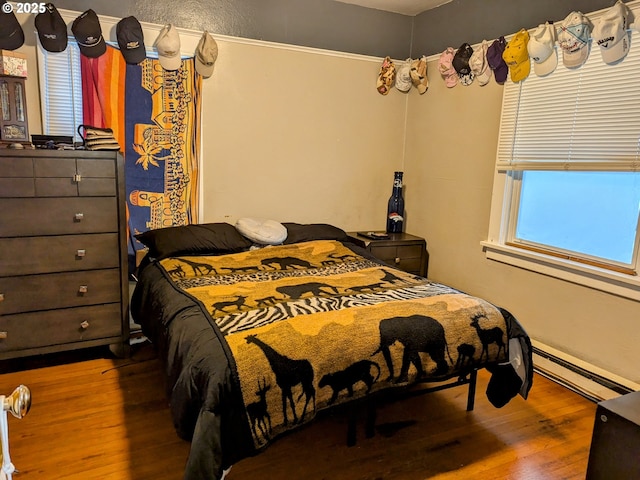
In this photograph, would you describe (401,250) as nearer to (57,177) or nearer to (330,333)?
(330,333)

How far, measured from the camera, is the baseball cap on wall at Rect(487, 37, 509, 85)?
2941 mm

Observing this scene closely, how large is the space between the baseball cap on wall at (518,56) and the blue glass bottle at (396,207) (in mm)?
1208

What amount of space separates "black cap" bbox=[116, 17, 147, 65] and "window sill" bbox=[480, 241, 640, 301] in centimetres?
259

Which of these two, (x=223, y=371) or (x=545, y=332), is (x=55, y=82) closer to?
(x=223, y=371)

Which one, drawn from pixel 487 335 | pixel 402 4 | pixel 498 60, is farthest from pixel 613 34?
pixel 402 4

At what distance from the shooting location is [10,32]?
260 cm

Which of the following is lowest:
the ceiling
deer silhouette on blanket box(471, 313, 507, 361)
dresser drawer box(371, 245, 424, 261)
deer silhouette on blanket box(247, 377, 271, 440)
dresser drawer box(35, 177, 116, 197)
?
deer silhouette on blanket box(247, 377, 271, 440)

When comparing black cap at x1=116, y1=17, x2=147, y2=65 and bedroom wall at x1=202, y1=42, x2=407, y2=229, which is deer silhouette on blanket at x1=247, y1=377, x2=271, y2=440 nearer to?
bedroom wall at x1=202, y1=42, x2=407, y2=229

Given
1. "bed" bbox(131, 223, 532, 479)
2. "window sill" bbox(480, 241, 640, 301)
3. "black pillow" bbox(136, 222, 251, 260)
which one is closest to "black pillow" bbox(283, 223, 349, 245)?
"black pillow" bbox(136, 222, 251, 260)

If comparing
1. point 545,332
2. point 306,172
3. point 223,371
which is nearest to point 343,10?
point 306,172

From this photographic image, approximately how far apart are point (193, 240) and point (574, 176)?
232 centimetres

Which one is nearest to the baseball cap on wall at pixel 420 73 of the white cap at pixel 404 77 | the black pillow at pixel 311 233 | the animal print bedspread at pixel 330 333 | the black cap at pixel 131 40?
the white cap at pixel 404 77

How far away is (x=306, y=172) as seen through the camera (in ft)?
11.9

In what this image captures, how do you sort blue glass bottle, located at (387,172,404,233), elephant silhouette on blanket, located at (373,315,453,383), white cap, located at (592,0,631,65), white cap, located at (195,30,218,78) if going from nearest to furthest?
elephant silhouette on blanket, located at (373,315,453,383), white cap, located at (592,0,631,65), white cap, located at (195,30,218,78), blue glass bottle, located at (387,172,404,233)
